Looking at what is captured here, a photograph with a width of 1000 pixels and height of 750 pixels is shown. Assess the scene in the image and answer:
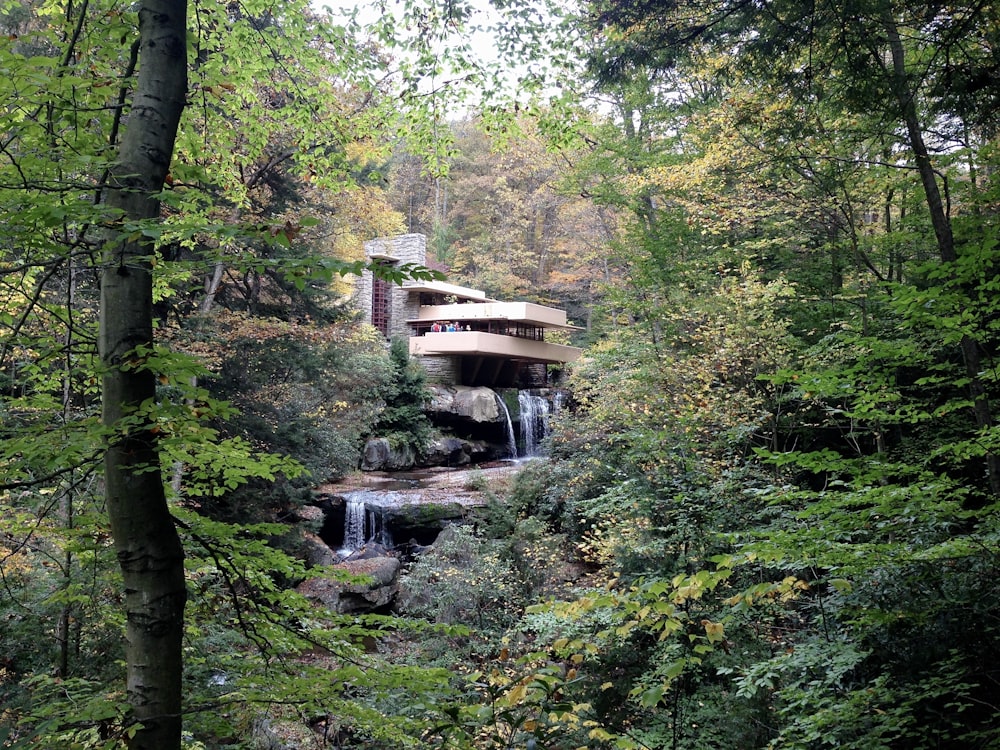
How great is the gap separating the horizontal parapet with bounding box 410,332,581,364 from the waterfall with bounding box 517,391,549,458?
153 cm

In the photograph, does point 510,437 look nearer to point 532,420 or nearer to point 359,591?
point 532,420

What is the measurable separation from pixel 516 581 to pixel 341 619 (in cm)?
609

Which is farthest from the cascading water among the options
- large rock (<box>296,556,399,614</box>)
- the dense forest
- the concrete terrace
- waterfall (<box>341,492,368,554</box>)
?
the concrete terrace

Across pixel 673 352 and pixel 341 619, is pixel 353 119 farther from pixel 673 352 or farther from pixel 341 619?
pixel 673 352

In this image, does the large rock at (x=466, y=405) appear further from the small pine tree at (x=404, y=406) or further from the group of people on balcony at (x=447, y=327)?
the group of people on balcony at (x=447, y=327)

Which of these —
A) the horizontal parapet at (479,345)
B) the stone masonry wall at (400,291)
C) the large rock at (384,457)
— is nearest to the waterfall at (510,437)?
the horizontal parapet at (479,345)

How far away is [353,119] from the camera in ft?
14.1

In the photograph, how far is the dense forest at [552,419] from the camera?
6.48ft

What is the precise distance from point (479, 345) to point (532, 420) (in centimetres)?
285

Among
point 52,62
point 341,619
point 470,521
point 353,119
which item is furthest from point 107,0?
point 470,521

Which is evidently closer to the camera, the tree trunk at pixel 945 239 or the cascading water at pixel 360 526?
the tree trunk at pixel 945 239

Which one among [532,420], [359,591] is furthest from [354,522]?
[532,420]

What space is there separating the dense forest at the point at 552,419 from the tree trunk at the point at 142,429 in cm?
1

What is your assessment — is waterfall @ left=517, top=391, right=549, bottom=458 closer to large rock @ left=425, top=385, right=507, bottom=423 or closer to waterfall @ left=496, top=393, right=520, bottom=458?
waterfall @ left=496, top=393, right=520, bottom=458
